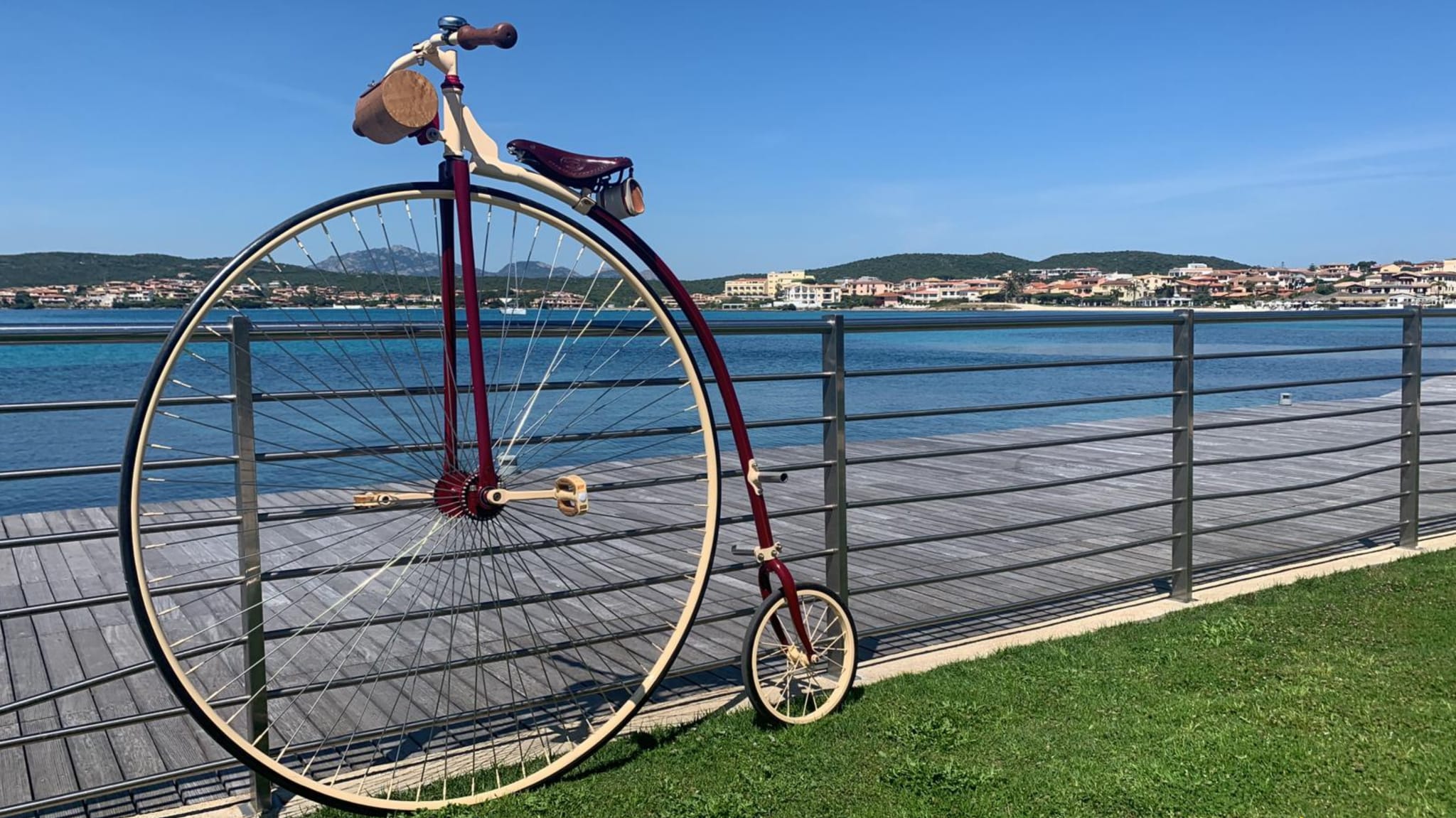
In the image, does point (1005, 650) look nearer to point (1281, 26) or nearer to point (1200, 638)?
point (1200, 638)

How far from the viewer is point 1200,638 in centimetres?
394

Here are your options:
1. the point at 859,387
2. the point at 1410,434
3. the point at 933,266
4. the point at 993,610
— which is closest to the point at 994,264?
the point at 933,266

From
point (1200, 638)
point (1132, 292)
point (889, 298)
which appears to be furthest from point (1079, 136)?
point (1200, 638)

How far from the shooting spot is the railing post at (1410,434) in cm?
538

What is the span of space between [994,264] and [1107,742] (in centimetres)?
5585

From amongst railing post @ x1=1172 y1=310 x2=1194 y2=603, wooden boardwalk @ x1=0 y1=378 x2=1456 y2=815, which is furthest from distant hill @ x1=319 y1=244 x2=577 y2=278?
railing post @ x1=1172 y1=310 x2=1194 y2=603

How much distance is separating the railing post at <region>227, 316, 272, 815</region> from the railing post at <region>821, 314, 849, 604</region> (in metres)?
1.86

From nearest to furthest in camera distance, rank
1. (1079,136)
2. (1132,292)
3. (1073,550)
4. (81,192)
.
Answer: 1. (1073,550)
2. (81,192)
3. (1079,136)
4. (1132,292)

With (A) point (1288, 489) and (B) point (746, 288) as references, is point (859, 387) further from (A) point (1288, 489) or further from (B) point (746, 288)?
(A) point (1288, 489)

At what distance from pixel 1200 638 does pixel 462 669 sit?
2830 mm

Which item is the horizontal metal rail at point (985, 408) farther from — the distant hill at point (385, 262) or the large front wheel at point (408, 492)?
the distant hill at point (385, 262)

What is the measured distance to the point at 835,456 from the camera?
3732mm

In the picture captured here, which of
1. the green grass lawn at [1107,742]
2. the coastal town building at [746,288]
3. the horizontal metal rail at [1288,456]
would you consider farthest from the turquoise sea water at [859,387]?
the green grass lawn at [1107,742]

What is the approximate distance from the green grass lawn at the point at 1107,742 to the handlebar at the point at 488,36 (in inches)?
76.8
